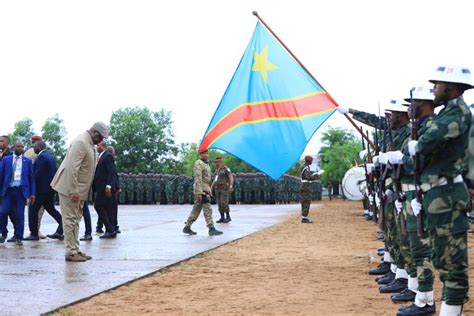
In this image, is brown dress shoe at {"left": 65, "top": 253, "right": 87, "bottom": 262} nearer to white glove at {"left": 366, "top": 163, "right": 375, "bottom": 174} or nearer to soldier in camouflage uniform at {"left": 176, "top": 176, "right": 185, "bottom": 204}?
white glove at {"left": 366, "top": 163, "right": 375, "bottom": 174}

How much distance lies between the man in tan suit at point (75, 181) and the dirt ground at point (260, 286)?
1.53 metres

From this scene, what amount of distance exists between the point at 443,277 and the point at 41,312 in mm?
3317

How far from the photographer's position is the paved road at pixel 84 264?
6961 millimetres

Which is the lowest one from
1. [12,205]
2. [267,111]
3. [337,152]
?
[12,205]

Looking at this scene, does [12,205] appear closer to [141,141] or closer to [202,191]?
[202,191]

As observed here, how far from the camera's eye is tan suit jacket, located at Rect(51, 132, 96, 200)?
9.91 m

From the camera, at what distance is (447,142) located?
5.52 metres

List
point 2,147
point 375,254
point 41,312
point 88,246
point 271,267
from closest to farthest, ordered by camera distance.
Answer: point 41,312, point 271,267, point 375,254, point 88,246, point 2,147

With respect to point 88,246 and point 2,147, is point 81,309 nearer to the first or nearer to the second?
point 88,246

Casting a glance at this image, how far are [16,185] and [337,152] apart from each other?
60.5 m

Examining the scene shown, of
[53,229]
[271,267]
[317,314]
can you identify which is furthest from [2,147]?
[317,314]

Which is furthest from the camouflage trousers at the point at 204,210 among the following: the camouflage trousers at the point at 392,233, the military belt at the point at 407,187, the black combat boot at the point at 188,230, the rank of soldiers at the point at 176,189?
the rank of soldiers at the point at 176,189

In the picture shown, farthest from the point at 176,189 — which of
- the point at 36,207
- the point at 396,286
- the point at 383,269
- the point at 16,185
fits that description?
the point at 396,286

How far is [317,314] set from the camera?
632cm
